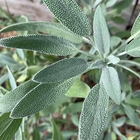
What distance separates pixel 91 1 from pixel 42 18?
23.0 inches

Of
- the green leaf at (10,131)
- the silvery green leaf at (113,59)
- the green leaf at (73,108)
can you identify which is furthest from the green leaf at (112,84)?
the green leaf at (73,108)

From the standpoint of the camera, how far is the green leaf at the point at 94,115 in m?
0.54

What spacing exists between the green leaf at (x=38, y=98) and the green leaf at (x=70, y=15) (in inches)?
5.4

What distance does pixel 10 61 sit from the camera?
1001 mm

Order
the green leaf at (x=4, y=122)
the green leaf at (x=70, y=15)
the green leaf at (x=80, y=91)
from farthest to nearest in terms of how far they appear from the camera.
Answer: the green leaf at (x=80, y=91) < the green leaf at (x=4, y=122) < the green leaf at (x=70, y=15)

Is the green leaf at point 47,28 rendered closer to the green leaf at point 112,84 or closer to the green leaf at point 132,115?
the green leaf at point 112,84

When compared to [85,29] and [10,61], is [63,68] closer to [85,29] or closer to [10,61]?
[85,29]

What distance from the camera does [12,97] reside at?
2.07ft

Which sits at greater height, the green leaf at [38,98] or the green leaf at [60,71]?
the green leaf at [60,71]

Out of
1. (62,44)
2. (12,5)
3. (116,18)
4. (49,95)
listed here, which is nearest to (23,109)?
(49,95)

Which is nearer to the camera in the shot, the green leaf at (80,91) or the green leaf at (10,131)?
the green leaf at (10,131)

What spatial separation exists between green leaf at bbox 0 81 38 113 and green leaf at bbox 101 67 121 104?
18cm

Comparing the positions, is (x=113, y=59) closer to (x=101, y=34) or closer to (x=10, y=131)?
(x=101, y=34)

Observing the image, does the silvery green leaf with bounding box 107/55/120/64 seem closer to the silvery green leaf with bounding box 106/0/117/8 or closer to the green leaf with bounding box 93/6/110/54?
the green leaf with bounding box 93/6/110/54
